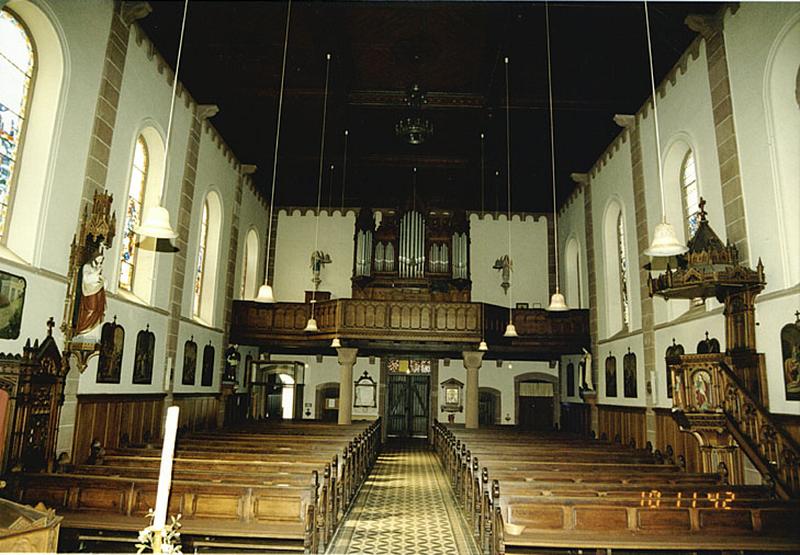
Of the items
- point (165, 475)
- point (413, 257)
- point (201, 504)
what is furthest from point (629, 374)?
point (165, 475)

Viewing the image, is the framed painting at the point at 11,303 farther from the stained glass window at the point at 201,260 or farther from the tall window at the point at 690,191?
the tall window at the point at 690,191

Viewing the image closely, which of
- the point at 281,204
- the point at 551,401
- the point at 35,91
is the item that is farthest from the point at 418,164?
the point at 35,91

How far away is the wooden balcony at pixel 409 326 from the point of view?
57.4 ft

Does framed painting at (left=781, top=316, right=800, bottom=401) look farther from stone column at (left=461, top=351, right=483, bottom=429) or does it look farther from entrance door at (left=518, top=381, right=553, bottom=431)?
entrance door at (left=518, top=381, right=553, bottom=431)

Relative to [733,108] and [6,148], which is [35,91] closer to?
[6,148]

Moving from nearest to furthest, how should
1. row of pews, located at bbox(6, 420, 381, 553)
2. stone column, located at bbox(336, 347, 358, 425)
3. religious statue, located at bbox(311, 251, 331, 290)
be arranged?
1. row of pews, located at bbox(6, 420, 381, 553)
2. stone column, located at bbox(336, 347, 358, 425)
3. religious statue, located at bbox(311, 251, 331, 290)

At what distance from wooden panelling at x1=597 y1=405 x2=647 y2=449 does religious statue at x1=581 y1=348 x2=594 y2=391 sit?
78 cm

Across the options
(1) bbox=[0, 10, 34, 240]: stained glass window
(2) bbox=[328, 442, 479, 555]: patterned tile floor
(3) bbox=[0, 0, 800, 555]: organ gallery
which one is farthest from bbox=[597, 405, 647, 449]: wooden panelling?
(1) bbox=[0, 10, 34, 240]: stained glass window

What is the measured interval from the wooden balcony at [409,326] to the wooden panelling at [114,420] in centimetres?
569

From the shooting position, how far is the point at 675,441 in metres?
A: 12.0

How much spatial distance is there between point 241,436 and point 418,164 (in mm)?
10532

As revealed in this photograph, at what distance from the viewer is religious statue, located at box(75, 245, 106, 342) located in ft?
31.2

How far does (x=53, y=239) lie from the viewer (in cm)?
927

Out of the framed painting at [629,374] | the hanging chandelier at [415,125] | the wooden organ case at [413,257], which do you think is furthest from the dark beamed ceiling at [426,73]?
the framed painting at [629,374]
